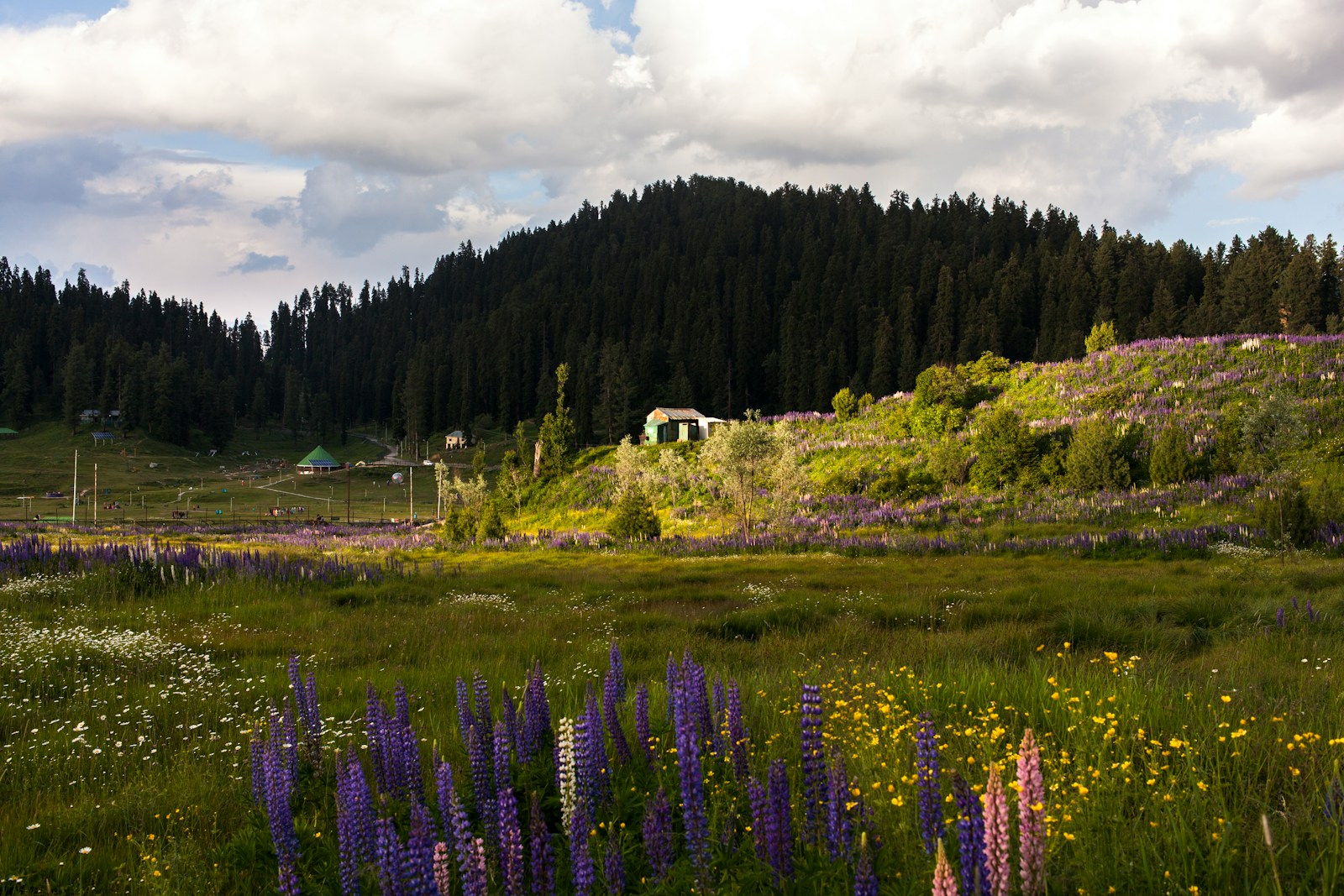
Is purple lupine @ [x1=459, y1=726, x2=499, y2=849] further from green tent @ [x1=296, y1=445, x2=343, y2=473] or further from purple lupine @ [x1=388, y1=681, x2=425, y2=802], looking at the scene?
green tent @ [x1=296, y1=445, x2=343, y2=473]

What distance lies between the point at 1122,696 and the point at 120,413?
127179mm

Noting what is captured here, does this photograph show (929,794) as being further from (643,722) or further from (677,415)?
(677,415)

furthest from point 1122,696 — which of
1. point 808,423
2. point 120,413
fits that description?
point 120,413

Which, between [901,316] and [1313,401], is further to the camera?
[901,316]

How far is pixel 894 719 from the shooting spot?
243 inches

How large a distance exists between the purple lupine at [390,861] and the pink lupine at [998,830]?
7.38 feet

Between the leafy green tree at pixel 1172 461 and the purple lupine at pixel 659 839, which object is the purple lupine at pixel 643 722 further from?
the leafy green tree at pixel 1172 461

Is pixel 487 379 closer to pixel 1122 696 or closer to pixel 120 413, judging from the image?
pixel 120 413

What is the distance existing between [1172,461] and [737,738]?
30.4 metres

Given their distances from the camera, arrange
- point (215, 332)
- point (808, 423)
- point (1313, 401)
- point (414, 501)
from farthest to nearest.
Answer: point (215, 332)
point (414, 501)
point (808, 423)
point (1313, 401)

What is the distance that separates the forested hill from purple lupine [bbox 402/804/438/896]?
7710 cm

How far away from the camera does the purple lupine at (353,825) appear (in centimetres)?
356

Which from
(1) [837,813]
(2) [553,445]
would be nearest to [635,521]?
(2) [553,445]

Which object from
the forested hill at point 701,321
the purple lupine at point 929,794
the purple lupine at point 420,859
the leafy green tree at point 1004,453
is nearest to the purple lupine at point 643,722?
the purple lupine at point 420,859
